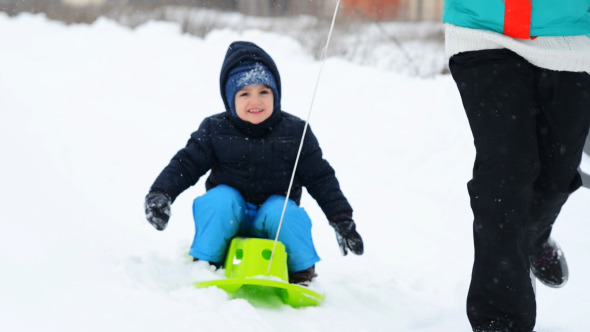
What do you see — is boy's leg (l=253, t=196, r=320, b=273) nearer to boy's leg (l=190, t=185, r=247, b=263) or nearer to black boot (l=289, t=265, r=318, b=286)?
black boot (l=289, t=265, r=318, b=286)

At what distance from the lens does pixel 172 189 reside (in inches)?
121

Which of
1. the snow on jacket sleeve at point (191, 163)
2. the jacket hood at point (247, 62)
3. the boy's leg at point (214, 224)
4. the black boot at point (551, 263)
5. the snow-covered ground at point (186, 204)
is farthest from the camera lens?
the jacket hood at point (247, 62)

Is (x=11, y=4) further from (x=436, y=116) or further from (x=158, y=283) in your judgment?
(x=158, y=283)

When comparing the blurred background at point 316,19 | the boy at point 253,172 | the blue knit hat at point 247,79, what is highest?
the blurred background at point 316,19

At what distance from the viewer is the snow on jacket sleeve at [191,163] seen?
3.13m

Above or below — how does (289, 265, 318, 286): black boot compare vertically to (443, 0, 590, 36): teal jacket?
below

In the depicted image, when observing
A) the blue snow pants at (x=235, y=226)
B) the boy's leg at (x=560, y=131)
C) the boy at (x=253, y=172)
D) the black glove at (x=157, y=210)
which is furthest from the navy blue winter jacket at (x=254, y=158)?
the boy's leg at (x=560, y=131)

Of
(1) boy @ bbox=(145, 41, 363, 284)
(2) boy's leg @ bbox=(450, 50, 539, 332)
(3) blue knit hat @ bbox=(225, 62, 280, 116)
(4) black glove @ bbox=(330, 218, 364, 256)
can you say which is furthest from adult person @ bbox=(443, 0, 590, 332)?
(3) blue knit hat @ bbox=(225, 62, 280, 116)

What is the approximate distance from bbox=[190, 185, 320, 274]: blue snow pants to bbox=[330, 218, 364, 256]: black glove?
0.16 m

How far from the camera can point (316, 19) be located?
35.2 ft

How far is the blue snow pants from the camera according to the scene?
3023mm

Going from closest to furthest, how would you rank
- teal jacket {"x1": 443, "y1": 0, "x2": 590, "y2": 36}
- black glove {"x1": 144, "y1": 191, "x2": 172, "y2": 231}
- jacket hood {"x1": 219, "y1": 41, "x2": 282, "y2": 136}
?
1. teal jacket {"x1": 443, "y1": 0, "x2": 590, "y2": 36}
2. black glove {"x1": 144, "y1": 191, "x2": 172, "y2": 231}
3. jacket hood {"x1": 219, "y1": 41, "x2": 282, "y2": 136}

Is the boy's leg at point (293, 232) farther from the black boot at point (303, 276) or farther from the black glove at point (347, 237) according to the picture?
the black glove at point (347, 237)

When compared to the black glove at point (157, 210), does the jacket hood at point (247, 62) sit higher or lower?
higher
